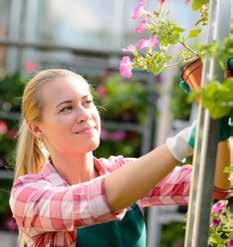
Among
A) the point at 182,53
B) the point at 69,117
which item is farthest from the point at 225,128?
the point at 69,117

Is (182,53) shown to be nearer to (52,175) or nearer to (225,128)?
(225,128)

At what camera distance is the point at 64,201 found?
1853 millimetres

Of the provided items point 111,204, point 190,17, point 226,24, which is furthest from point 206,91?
point 190,17

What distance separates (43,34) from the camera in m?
9.34

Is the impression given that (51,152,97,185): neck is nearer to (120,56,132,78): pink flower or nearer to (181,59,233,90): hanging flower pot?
(120,56,132,78): pink flower

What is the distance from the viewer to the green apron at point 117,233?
7.29ft

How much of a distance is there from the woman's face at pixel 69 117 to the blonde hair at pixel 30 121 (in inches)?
1.0

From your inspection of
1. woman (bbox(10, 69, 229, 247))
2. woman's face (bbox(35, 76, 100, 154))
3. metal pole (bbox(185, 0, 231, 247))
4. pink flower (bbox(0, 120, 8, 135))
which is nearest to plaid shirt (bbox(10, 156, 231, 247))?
woman (bbox(10, 69, 229, 247))

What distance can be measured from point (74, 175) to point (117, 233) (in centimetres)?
19

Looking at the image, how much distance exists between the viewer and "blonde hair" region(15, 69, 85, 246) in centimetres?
227

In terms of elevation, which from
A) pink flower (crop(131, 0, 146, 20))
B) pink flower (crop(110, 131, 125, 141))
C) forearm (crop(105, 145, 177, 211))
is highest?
pink flower (crop(131, 0, 146, 20))

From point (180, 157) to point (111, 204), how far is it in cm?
19

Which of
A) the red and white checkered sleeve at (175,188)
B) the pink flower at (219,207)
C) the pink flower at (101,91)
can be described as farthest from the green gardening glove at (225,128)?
the pink flower at (101,91)

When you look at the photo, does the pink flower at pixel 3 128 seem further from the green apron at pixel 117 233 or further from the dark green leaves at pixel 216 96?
the dark green leaves at pixel 216 96
